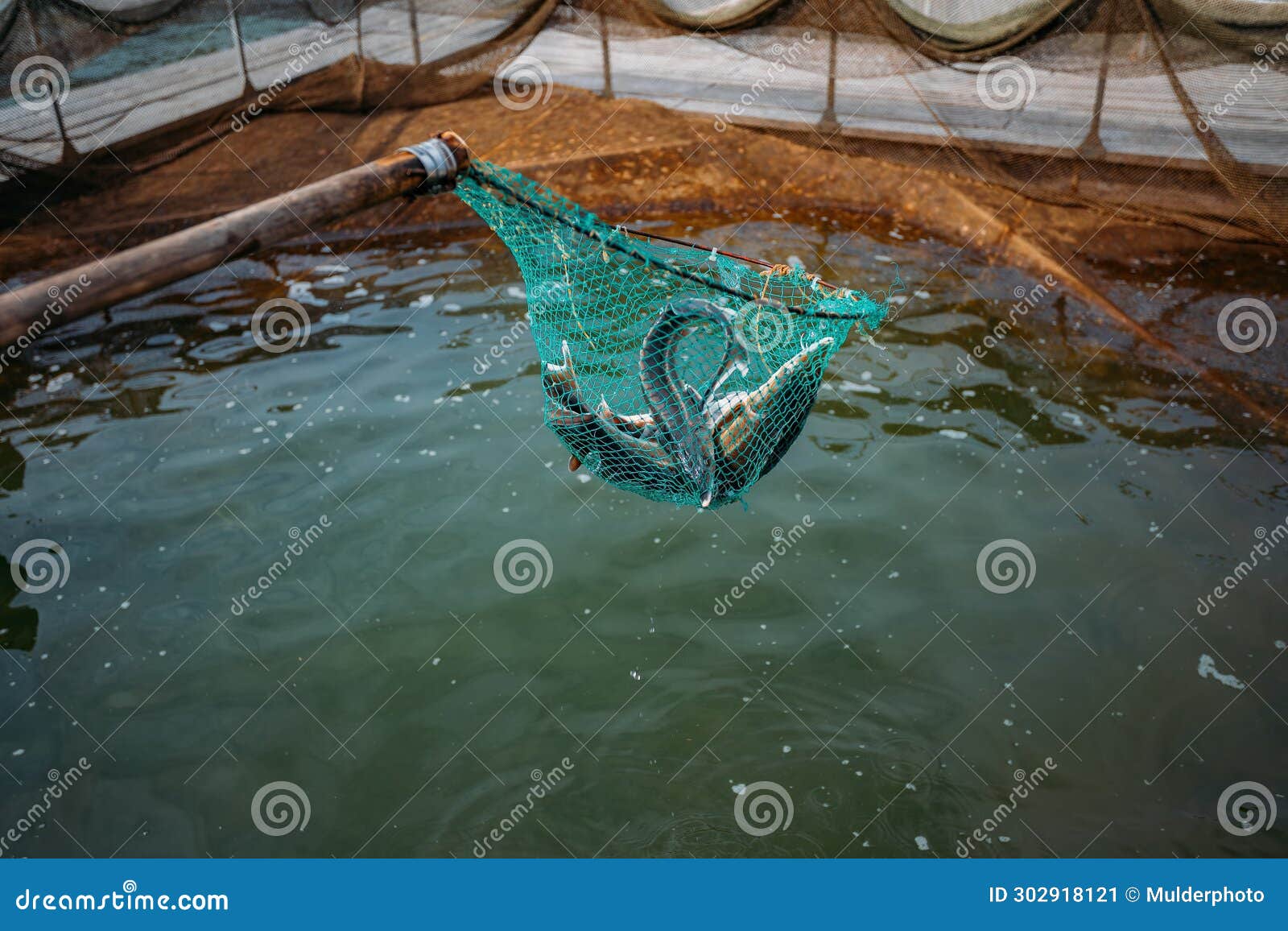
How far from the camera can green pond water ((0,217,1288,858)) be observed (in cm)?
481

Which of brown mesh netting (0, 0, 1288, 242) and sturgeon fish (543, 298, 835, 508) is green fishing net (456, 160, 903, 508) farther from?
brown mesh netting (0, 0, 1288, 242)

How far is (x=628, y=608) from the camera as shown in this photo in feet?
19.3

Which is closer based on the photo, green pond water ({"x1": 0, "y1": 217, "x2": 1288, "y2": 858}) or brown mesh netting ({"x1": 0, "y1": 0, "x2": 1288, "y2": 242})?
green pond water ({"x1": 0, "y1": 217, "x2": 1288, "y2": 858})

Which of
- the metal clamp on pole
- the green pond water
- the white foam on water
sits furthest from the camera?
the white foam on water

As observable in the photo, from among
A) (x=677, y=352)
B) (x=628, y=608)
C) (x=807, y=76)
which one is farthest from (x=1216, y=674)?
(x=807, y=76)

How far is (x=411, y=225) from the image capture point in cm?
985

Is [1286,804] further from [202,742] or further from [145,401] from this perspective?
[145,401]

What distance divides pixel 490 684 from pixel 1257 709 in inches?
148

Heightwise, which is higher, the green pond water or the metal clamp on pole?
the metal clamp on pole

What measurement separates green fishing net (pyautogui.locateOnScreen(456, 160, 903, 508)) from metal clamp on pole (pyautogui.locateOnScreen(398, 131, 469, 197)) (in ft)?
0.80

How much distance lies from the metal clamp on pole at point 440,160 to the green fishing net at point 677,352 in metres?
0.25

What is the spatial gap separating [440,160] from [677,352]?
4.39 ft

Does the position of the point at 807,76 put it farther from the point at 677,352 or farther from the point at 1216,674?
the point at 1216,674

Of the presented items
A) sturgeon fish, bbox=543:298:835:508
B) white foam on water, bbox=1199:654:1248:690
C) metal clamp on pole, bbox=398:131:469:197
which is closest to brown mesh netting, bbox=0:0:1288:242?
white foam on water, bbox=1199:654:1248:690
